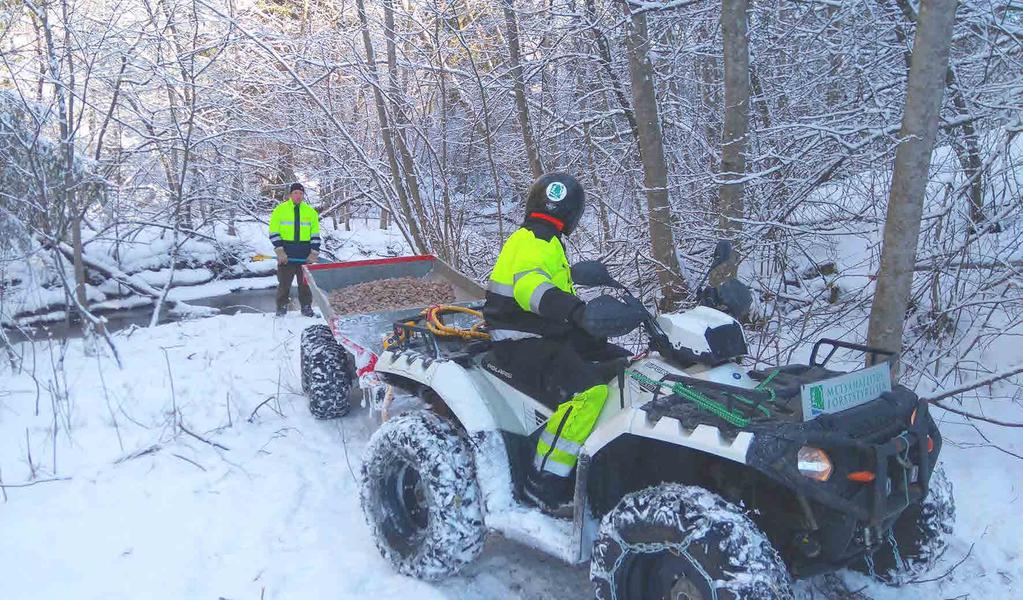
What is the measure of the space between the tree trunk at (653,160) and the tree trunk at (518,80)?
2167 mm

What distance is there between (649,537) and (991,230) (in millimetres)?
4065

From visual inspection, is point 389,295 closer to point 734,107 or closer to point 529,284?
point 734,107

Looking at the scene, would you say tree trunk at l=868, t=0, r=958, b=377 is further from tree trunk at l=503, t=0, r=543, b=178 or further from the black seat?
tree trunk at l=503, t=0, r=543, b=178

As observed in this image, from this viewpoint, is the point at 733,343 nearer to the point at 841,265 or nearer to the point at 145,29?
the point at 841,265

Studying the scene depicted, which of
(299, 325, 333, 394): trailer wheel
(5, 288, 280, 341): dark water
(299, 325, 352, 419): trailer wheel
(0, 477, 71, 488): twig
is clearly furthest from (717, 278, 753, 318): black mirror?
(5, 288, 280, 341): dark water

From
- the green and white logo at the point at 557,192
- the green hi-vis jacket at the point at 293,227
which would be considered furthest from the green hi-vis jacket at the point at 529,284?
the green hi-vis jacket at the point at 293,227

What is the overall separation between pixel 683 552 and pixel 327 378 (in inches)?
149

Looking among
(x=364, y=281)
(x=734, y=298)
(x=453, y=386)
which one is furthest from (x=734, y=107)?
(x=364, y=281)

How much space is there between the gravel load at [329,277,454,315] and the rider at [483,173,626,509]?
2.92 meters

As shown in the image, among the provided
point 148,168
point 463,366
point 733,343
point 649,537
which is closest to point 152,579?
point 463,366

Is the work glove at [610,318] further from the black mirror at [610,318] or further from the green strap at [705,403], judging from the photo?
the green strap at [705,403]

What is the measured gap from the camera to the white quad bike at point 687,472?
2383 millimetres

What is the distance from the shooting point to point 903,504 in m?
2.51

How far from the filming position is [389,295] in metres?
6.74
